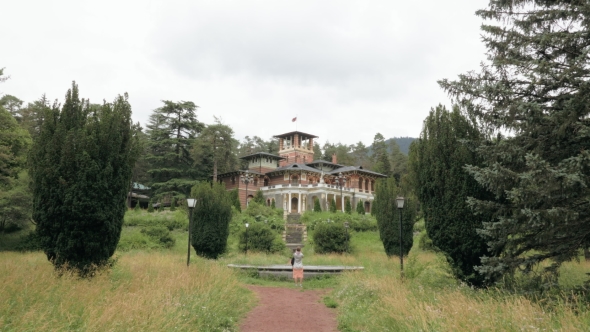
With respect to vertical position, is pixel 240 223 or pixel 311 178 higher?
pixel 311 178

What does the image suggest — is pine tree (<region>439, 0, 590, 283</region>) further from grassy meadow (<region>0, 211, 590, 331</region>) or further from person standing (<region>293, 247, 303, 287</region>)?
person standing (<region>293, 247, 303, 287</region>)

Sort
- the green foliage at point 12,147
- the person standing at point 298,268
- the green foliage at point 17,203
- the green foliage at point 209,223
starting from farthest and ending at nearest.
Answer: the green foliage at point 17,203
the green foliage at point 12,147
the green foliage at point 209,223
the person standing at point 298,268

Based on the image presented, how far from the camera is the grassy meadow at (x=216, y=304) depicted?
5766 mm

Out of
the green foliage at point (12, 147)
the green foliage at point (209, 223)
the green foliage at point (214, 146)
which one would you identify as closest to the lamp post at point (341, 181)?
the green foliage at point (214, 146)

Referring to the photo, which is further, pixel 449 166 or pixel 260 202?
pixel 260 202

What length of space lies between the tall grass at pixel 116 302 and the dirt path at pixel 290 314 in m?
0.44

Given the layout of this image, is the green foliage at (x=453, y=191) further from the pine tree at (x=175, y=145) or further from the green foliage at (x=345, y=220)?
the pine tree at (x=175, y=145)

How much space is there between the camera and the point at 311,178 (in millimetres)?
56875

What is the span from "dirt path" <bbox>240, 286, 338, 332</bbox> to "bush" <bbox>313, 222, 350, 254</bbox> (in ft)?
38.8

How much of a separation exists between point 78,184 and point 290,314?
5912 millimetres

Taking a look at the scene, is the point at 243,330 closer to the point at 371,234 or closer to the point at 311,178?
the point at 371,234

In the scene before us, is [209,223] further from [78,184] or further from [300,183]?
[300,183]

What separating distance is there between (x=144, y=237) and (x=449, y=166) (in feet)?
74.7

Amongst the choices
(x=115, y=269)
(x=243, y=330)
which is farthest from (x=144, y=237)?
(x=243, y=330)
